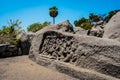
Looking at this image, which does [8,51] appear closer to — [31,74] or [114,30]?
[31,74]

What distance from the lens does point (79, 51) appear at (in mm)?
5844

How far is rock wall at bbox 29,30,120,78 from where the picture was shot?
489cm

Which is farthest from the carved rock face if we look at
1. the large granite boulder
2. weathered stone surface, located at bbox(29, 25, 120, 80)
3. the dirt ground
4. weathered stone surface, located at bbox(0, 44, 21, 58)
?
the large granite boulder

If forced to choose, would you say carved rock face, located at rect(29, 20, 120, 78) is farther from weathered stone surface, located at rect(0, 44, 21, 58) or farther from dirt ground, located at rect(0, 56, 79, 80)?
weathered stone surface, located at rect(0, 44, 21, 58)

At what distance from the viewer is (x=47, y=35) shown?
8141mm

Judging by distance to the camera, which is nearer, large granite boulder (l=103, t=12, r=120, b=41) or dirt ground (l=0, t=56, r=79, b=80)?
dirt ground (l=0, t=56, r=79, b=80)

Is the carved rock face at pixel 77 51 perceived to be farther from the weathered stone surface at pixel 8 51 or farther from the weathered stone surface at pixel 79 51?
the weathered stone surface at pixel 8 51

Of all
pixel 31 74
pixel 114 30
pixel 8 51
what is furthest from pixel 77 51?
pixel 8 51

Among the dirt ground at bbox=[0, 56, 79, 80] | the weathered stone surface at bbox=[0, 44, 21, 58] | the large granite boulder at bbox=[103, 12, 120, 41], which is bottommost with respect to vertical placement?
the dirt ground at bbox=[0, 56, 79, 80]

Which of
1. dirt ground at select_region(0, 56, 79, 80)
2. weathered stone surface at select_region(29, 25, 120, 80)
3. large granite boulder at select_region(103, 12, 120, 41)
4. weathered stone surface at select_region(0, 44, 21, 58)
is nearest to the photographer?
weathered stone surface at select_region(29, 25, 120, 80)

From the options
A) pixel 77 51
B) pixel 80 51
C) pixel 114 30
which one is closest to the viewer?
pixel 80 51

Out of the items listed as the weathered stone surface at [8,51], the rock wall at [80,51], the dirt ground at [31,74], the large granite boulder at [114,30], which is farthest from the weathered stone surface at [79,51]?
the large granite boulder at [114,30]

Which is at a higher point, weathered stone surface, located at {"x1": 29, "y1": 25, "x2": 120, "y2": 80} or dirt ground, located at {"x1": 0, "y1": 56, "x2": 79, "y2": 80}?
weathered stone surface, located at {"x1": 29, "y1": 25, "x2": 120, "y2": 80}

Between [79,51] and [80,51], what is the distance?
49 mm
